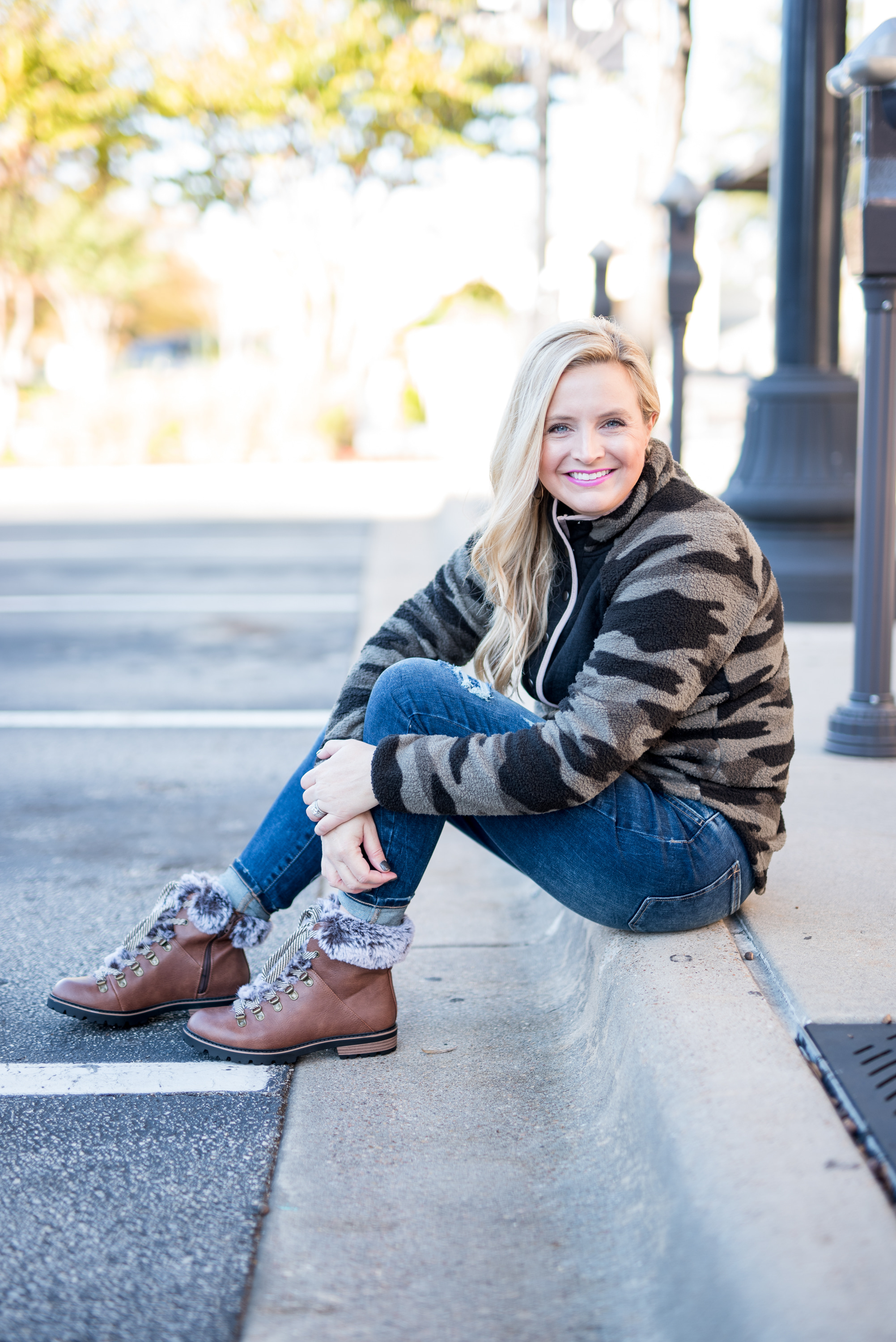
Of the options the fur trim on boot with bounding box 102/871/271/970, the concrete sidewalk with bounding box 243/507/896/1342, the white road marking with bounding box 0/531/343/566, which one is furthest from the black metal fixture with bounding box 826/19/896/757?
the white road marking with bounding box 0/531/343/566

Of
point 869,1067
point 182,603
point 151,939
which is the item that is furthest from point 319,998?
point 182,603

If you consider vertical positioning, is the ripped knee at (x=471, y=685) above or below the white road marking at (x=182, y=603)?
above

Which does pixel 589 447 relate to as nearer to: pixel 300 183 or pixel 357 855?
pixel 357 855

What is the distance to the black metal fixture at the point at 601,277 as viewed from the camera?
10414 mm

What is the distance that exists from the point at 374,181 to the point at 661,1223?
70.8 ft

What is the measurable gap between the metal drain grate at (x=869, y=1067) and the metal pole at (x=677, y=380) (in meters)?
5.92

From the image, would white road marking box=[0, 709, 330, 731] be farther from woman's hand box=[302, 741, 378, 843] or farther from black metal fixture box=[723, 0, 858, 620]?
woman's hand box=[302, 741, 378, 843]

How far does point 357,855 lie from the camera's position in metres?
2.47

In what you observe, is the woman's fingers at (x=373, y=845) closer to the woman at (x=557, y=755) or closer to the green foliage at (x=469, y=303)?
the woman at (x=557, y=755)

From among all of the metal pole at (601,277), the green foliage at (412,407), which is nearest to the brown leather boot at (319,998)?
the metal pole at (601,277)

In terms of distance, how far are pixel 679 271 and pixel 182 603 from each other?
3.79 m

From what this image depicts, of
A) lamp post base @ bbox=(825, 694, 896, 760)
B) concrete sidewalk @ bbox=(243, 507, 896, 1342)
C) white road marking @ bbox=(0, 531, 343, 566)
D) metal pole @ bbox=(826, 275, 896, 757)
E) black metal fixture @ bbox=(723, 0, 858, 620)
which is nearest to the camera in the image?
concrete sidewalk @ bbox=(243, 507, 896, 1342)

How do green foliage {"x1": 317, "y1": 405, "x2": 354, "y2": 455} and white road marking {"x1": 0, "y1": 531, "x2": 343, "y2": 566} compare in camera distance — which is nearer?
white road marking {"x1": 0, "y1": 531, "x2": 343, "y2": 566}

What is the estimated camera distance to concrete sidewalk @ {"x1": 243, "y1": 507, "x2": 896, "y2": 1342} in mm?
1693
